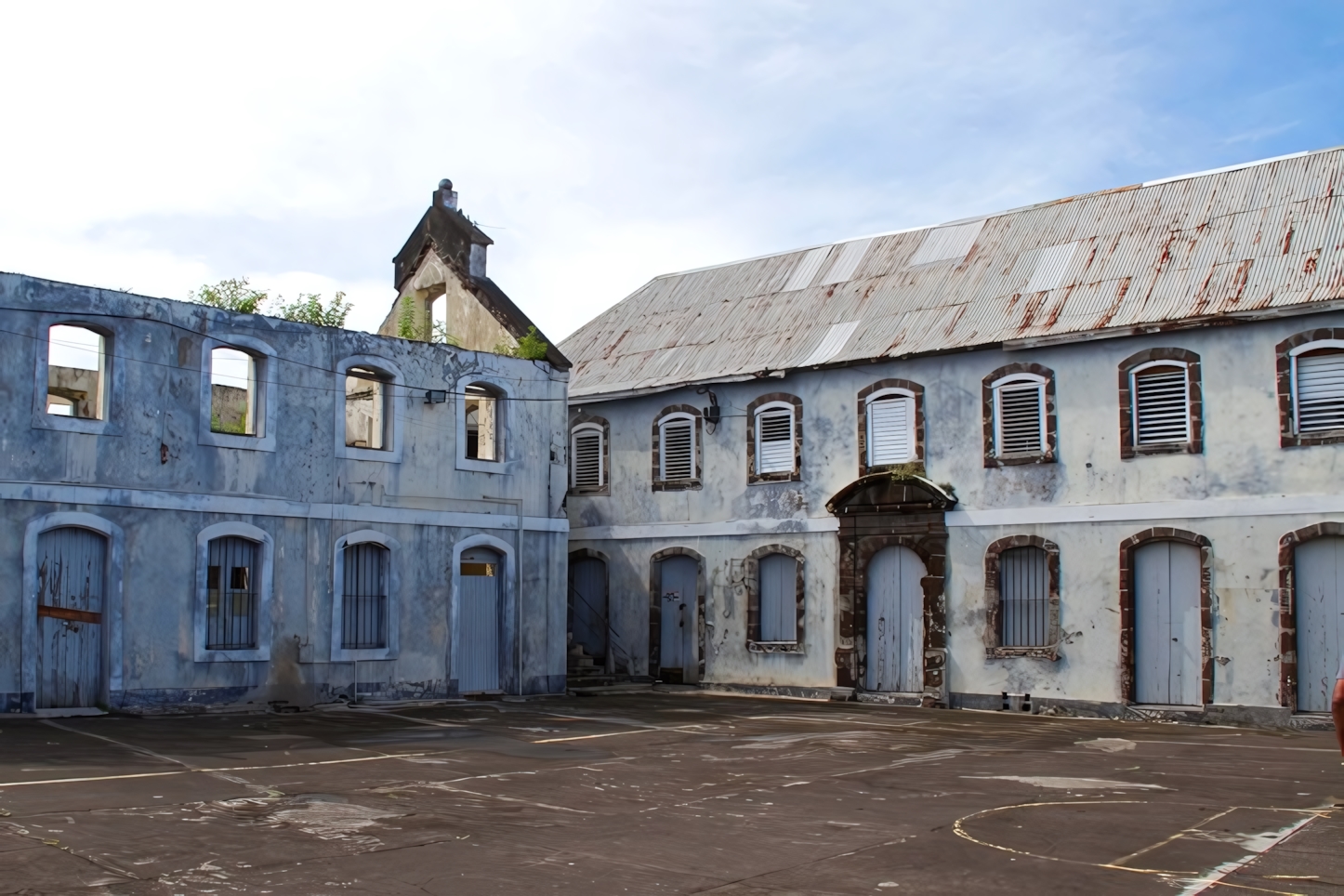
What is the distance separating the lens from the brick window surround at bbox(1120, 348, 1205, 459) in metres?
19.7

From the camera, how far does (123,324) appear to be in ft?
60.3

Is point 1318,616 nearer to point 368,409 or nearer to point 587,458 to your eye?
point 587,458

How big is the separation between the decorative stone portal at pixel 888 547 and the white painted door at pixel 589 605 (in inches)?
225

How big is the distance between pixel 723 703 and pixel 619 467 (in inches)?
241

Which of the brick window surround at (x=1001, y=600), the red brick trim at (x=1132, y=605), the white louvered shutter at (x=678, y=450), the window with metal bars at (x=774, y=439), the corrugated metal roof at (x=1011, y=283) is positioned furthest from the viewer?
the white louvered shutter at (x=678, y=450)

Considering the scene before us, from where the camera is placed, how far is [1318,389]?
18812mm

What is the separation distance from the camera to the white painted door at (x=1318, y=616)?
18.5 m

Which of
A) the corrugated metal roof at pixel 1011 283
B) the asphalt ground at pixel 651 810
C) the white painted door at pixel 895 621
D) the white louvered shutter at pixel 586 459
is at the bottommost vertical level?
the asphalt ground at pixel 651 810

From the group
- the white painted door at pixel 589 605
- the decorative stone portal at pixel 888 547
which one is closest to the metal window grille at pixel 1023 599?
the decorative stone portal at pixel 888 547

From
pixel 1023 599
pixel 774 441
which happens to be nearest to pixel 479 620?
pixel 774 441

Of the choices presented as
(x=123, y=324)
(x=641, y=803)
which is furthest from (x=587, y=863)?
(x=123, y=324)

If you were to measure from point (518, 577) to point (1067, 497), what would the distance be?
363 inches

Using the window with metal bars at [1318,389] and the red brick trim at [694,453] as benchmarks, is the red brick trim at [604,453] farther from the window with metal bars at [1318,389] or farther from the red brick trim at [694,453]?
the window with metal bars at [1318,389]

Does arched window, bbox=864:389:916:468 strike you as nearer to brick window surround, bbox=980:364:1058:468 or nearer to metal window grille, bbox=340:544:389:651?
brick window surround, bbox=980:364:1058:468
